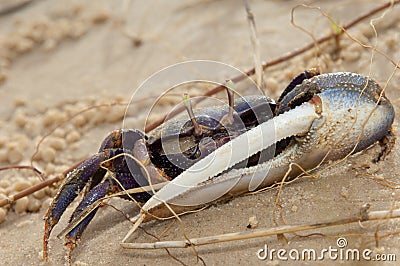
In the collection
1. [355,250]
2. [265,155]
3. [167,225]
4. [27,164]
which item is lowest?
[27,164]

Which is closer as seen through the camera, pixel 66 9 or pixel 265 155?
pixel 265 155

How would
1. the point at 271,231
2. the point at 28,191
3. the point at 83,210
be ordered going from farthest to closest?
Answer: the point at 28,191, the point at 83,210, the point at 271,231

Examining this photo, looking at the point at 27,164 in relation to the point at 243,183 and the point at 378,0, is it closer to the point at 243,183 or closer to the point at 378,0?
the point at 243,183

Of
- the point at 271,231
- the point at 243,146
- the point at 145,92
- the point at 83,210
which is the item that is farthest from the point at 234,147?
the point at 145,92

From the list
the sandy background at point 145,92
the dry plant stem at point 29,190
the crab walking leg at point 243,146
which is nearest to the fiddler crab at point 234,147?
the crab walking leg at point 243,146

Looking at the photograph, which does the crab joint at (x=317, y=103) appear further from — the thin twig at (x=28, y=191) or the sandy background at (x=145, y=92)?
the thin twig at (x=28, y=191)

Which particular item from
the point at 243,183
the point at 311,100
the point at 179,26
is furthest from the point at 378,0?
the point at 243,183

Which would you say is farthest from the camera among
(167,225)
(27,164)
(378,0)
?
(378,0)

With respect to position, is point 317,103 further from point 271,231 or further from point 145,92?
point 145,92
